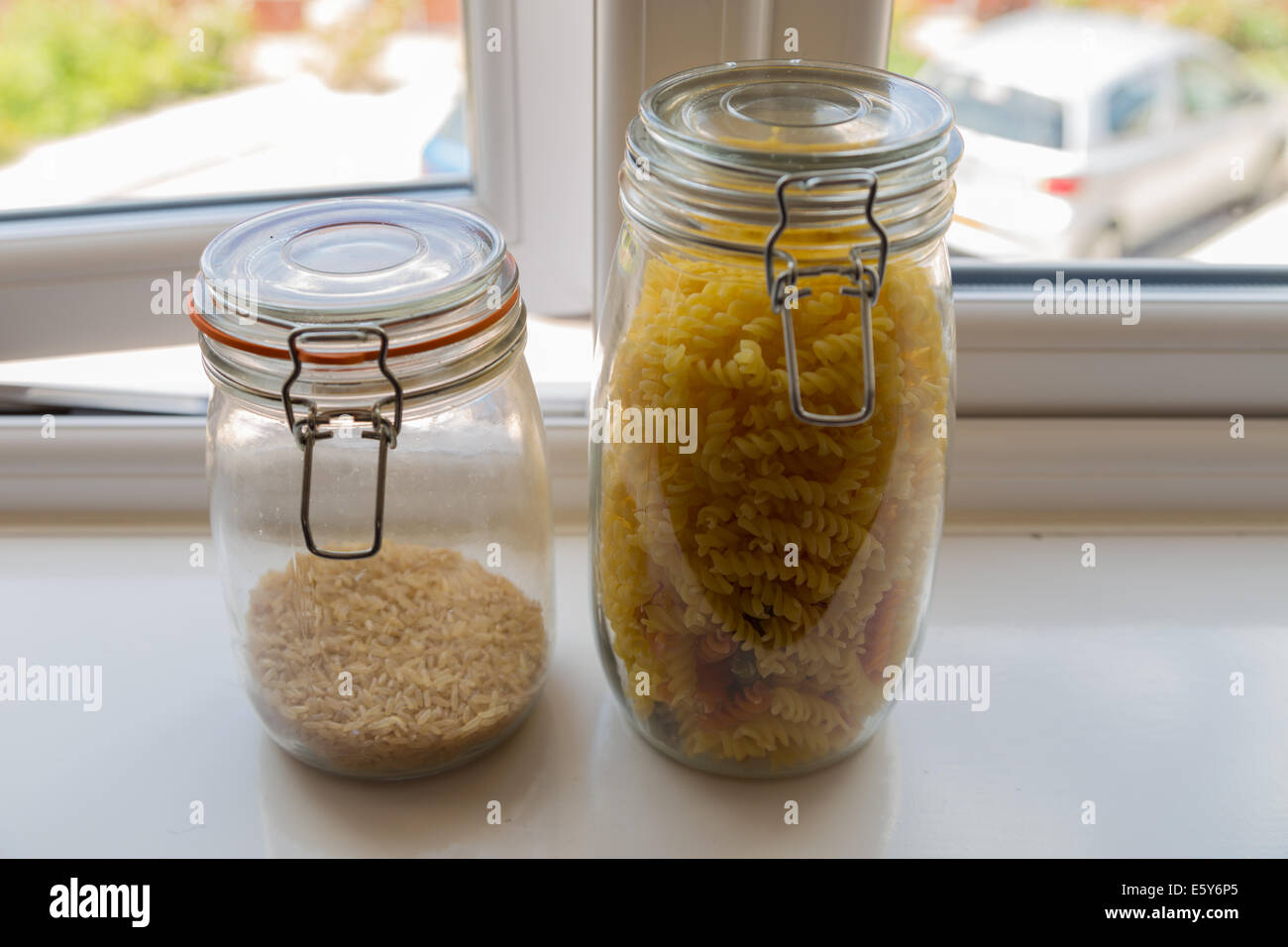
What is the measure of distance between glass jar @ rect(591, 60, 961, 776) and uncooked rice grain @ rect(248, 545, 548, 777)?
0.07 metres

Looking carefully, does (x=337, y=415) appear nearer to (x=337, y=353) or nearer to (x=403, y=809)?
(x=337, y=353)

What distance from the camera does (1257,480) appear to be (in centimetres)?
79

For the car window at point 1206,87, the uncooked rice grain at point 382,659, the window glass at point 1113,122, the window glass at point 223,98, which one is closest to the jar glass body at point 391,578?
the uncooked rice grain at point 382,659

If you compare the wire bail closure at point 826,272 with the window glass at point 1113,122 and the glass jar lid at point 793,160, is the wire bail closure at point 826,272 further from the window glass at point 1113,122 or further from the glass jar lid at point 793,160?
the window glass at point 1113,122

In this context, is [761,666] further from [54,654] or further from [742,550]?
[54,654]

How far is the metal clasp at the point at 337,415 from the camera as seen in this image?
46 cm

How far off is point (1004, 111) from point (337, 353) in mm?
504

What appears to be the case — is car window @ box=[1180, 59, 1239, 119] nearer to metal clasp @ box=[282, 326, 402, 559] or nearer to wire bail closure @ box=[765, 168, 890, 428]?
wire bail closure @ box=[765, 168, 890, 428]

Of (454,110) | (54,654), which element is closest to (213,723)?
(54,654)

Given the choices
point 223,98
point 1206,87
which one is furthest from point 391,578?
point 1206,87

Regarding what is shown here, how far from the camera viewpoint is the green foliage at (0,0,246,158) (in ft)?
2.32

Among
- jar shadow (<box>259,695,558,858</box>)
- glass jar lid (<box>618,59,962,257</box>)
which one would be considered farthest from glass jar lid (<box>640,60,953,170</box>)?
jar shadow (<box>259,695,558,858</box>)

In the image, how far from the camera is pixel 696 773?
1.91ft

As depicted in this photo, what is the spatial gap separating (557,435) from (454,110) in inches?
8.5
